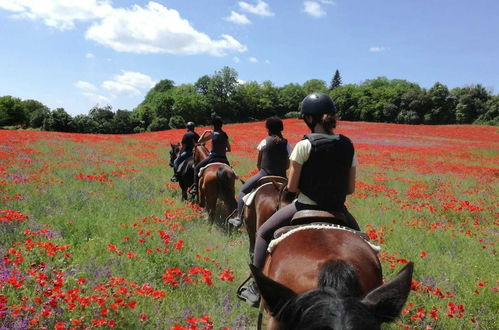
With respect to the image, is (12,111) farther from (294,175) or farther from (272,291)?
(272,291)

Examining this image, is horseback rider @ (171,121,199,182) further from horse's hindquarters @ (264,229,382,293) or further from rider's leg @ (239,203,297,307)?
horse's hindquarters @ (264,229,382,293)

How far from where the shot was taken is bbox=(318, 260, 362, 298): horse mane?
2.16 meters

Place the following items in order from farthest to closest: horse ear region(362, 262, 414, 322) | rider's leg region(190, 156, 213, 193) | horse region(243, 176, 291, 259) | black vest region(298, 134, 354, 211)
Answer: rider's leg region(190, 156, 213, 193), horse region(243, 176, 291, 259), black vest region(298, 134, 354, 211), horse ear region(362, 262, 414, 322)

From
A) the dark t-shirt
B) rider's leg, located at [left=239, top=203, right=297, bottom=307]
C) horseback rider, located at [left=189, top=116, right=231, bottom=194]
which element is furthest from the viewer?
the dark t-shirt

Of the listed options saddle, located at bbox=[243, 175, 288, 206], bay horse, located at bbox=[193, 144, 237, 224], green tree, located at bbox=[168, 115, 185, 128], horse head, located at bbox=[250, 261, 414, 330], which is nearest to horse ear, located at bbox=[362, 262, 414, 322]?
horse head, located at bbox=[250, 261, 414, 330]

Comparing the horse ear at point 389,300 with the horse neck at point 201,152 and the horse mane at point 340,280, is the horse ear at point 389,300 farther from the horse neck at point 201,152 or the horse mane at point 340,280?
the horse neck at point 201,152

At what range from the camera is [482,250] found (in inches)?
301

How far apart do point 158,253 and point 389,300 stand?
4.64 meters

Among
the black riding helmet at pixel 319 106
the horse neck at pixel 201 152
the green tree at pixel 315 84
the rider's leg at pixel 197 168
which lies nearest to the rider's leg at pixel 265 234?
the black riding helmet at pixel 319 106

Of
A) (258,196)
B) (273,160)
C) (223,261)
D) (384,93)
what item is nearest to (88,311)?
(223,261)

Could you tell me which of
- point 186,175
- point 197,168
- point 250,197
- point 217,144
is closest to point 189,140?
point 186,175

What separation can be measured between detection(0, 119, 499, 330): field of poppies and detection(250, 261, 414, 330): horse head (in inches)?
65.7

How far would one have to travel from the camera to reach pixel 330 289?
6.69ft

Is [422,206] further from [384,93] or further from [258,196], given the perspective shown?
[384,93]
